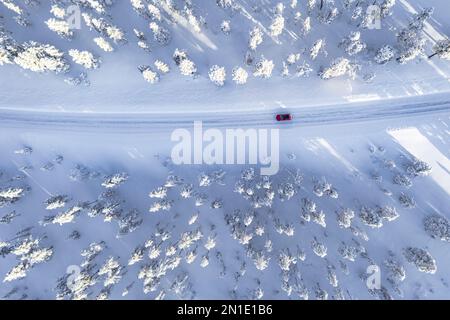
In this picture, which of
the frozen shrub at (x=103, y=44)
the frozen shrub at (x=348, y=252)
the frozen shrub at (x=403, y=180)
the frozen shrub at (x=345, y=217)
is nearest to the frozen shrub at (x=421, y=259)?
the frozen shrub at (x=348, y=252)

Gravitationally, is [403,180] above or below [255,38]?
below

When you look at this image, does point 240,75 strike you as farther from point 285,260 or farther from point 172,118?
point 285,260

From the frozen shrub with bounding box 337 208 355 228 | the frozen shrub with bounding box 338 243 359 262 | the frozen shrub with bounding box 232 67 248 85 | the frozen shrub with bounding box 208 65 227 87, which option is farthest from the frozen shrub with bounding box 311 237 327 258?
the frozen shrub with bounding box 208 65 227 87

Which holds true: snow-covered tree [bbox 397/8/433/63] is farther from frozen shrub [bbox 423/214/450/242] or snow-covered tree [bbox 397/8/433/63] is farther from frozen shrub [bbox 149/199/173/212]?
frozen shrub [bbox 149/199/173/212]

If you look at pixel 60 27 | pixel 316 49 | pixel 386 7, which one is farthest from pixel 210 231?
pixel 386 7

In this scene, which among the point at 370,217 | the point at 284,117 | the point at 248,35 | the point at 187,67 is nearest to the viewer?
the point at 370,217

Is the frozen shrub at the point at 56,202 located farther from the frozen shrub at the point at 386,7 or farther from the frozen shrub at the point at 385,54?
the frozen shrub at the point at 386,7

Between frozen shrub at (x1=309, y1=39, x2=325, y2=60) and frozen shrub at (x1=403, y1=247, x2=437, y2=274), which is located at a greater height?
frozen shrub at (x1=309, y1=39, x2=325, y2=60)
